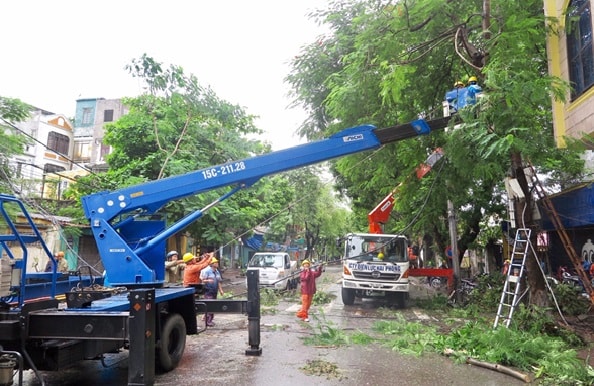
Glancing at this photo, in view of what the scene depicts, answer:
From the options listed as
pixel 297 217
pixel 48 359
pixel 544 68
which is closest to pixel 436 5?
pixel 544 68

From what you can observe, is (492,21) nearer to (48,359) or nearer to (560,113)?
(560,113)

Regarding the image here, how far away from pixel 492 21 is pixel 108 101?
38045mm

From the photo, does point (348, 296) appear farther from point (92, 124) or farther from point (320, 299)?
point (92, 124)

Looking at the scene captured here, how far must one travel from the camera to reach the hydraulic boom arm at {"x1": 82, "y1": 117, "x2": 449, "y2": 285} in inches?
278

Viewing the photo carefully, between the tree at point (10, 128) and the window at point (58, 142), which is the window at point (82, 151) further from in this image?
the tree at point (10, 128)

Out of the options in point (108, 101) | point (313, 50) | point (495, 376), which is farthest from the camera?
point (108, 101)

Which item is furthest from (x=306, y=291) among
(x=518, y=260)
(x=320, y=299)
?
(x=518, y=260)

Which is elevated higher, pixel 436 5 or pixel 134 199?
pixel 436 5

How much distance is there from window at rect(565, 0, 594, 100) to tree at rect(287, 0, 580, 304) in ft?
2.02

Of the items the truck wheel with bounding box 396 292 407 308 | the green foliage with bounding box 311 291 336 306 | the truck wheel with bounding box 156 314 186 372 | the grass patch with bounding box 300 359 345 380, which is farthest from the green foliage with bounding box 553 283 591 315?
the truck wheel with bounding box 156 314 186 372

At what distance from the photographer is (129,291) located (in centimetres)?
582

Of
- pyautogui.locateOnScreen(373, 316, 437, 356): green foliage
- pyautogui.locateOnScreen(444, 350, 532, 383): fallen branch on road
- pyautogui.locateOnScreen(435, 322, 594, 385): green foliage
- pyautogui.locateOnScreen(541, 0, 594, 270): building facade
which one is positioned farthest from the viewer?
pyautogui.locateOnScreen(541, 0, 594, 270): building facade

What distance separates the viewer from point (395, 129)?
8289 millimetres

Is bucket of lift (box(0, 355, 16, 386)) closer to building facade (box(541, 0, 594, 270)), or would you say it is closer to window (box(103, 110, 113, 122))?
building facade (box(541, 0, 594, 270))
